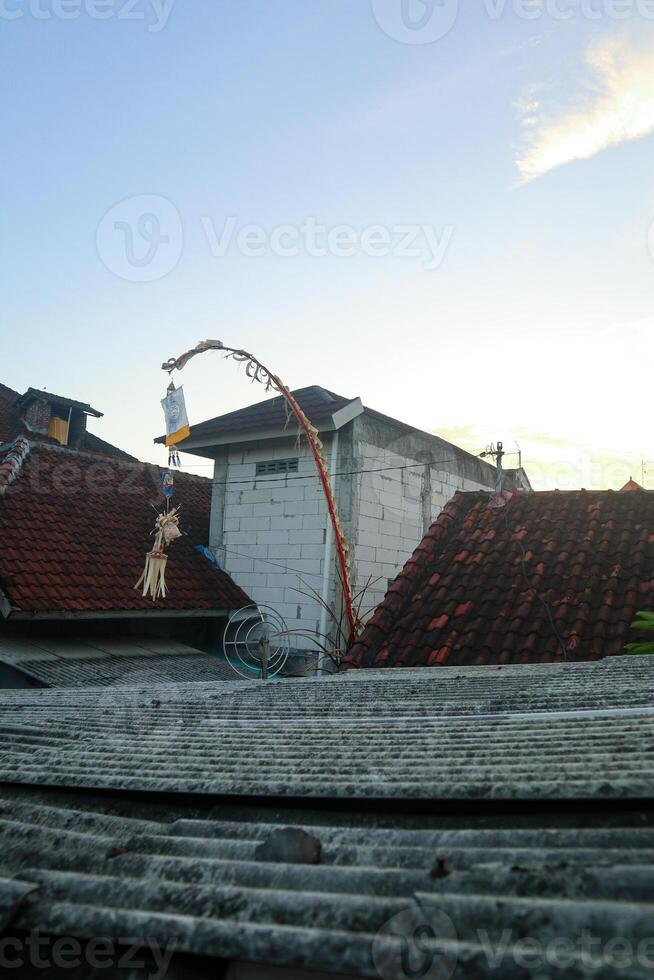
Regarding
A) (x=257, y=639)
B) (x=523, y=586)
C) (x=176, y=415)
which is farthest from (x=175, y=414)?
(x=523, y=586)

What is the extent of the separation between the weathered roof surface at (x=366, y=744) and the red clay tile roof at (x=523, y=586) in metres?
3.38

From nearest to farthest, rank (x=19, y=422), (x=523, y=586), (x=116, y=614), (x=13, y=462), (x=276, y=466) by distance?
1. (x=523, y=586)
2. (x=116, y=614)
3. (x=13, y=462)
4. (x=276, y=466)
5. (x=19, y=422)

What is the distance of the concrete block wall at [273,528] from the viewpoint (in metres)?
11.6

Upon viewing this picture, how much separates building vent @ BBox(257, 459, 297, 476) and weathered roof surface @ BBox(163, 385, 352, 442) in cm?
66

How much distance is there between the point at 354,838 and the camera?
140 centimetres

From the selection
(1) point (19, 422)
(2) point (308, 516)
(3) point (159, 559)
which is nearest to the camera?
(3) point (159, 559)

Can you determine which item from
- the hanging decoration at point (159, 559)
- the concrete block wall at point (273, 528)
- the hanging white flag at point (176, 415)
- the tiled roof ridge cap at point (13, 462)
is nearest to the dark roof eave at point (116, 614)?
the hanging decoration at point (159, 559)

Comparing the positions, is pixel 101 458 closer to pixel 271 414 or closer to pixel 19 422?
pixel 271 414

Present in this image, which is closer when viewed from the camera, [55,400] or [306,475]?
[306,475]

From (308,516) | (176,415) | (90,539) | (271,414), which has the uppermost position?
(271,414)

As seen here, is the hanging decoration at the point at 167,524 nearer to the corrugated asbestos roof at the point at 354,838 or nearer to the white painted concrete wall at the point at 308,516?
the white painted concrete wall at the point at 308,516

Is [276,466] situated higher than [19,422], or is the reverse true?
[19,422]

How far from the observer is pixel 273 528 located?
1219 centimetres

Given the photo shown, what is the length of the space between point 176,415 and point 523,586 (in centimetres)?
605
